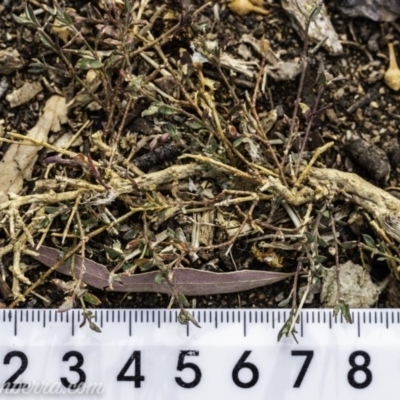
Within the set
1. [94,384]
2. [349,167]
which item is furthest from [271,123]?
[94,384]

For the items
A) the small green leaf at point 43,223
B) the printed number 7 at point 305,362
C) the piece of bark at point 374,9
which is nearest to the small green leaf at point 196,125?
the small green leaf at point 43,223

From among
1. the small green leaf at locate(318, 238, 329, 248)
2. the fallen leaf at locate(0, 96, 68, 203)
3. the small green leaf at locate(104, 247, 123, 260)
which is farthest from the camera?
the fallen leaf at locate(0, 96, 68, 203)

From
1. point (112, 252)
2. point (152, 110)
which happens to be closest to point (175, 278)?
point (112, 252)

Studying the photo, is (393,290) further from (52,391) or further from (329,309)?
(52,391)

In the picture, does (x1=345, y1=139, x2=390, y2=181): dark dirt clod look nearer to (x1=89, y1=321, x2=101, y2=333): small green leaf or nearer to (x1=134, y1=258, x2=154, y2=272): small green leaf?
(x1=134, y1=258, x2=154, y2=272): small green leaf

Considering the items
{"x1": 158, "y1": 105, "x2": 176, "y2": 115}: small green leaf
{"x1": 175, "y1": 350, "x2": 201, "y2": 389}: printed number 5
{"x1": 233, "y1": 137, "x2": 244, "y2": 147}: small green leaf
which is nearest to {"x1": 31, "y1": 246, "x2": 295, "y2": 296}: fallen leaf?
{"x1": 175, "y1": 350, "x2": 201, "y2": 389}: printed number 5

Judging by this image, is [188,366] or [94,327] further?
[188,366]

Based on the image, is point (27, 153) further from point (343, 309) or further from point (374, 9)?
point (374, 9)

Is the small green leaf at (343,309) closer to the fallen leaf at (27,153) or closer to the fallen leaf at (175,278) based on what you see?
the fallen leaf at (175,278)
